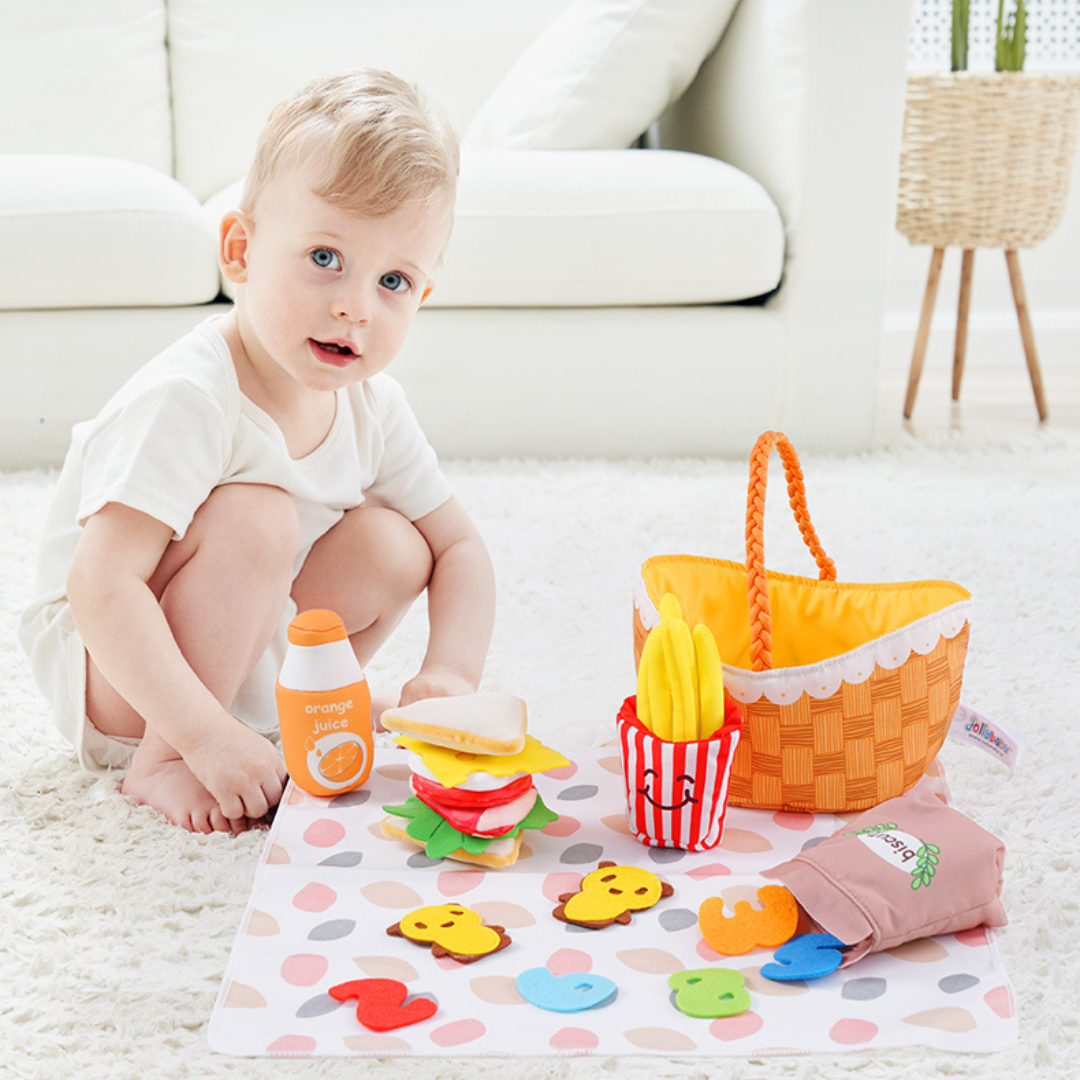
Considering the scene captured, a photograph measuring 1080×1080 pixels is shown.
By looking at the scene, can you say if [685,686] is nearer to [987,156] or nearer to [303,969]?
[303,969]

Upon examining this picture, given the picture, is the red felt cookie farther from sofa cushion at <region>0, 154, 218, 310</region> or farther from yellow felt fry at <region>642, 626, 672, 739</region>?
sofa cushion at <region>0, 154, 218, 310</region>

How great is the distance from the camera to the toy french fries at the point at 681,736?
0.82 m

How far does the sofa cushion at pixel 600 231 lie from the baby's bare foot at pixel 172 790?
1037mm

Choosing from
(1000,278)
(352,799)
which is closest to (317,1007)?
(352,799)

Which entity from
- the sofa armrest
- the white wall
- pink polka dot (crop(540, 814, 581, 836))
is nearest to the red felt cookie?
pink polka dot (crop(540, 814, 581, 836))

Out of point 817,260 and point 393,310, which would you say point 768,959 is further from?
point 817,260

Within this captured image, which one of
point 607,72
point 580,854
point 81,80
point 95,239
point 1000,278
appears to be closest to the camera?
point 580,854

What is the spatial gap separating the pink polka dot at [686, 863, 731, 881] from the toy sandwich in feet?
0.34

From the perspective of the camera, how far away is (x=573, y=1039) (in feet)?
2.19

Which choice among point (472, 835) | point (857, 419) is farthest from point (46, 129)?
point (472, 835)

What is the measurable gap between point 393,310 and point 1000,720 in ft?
2.04

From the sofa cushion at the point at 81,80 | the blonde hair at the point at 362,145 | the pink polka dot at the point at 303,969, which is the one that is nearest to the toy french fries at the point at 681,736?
the pink polka dot at the point at 303,969

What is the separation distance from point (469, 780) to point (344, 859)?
10 centimetres

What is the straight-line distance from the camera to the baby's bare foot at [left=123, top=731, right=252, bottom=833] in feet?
2.90
